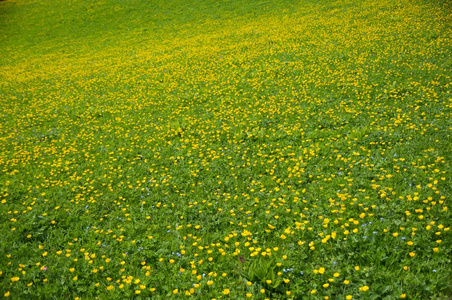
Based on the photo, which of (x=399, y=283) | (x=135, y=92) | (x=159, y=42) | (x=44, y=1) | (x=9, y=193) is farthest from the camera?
(x=44, y=1)

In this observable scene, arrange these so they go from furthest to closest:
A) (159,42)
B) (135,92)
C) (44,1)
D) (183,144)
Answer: (44,1), (159,42), (135,92), (183,144)

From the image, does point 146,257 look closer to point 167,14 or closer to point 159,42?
point 159,42

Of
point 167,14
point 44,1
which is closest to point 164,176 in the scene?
point 167,14

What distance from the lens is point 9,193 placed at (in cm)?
675

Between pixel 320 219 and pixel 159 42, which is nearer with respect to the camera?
pixel 320 219

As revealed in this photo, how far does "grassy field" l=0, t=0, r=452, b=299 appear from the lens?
4.01 meters

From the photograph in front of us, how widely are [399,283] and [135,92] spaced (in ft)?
40.1

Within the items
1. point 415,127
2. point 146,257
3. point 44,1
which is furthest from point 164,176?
point 44,1

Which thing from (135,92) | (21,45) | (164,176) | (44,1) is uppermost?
(44,1)

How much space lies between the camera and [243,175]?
255 inches

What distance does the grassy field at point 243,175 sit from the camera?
401cm

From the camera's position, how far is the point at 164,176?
6805 mm

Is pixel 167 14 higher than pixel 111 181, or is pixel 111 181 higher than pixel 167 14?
pixel 167 14

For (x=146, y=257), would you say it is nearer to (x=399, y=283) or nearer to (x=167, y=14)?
(x=399, y=283)
